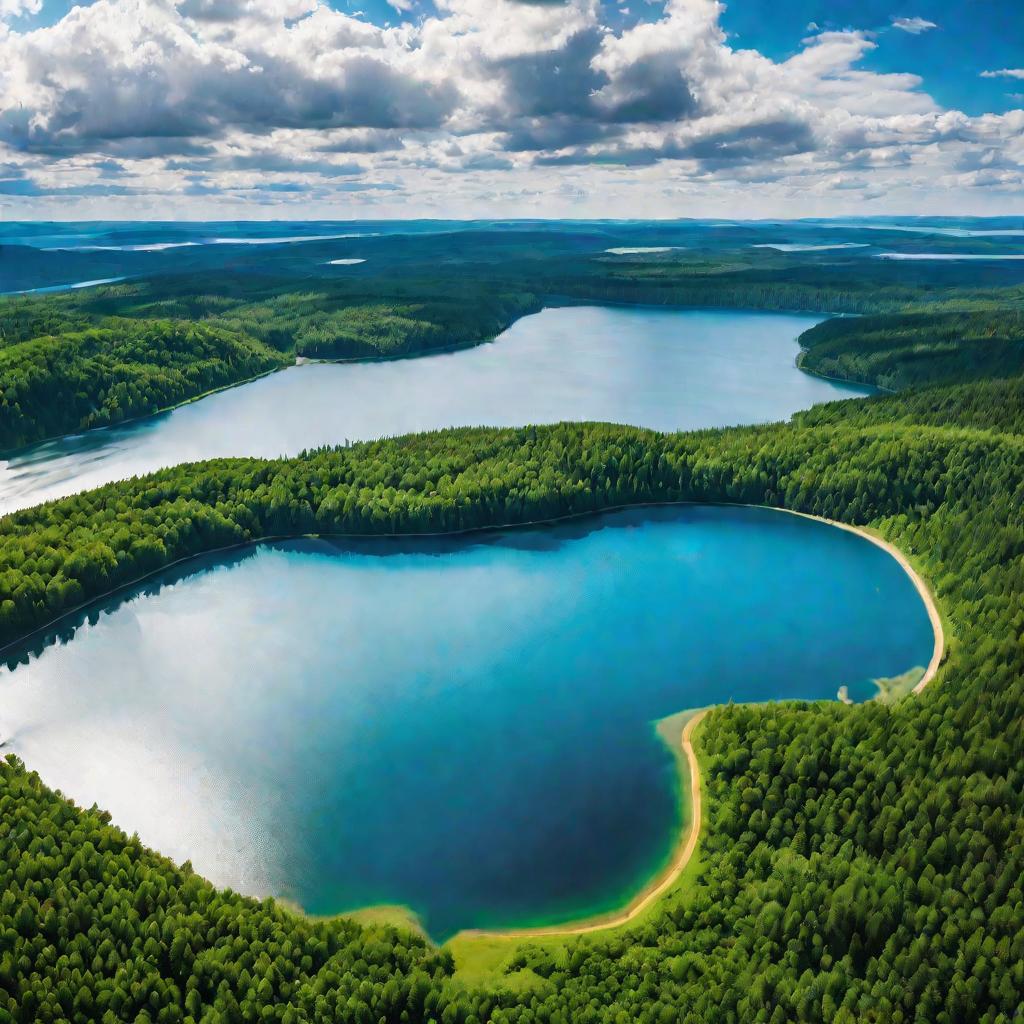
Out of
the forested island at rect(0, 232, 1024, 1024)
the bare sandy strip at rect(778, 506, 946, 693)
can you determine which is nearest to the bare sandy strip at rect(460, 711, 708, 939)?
the forested island at rect(0, 232, 1024, 1024)

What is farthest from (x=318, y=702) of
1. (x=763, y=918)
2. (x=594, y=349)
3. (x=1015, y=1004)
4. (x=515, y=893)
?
(x=594, y=349)

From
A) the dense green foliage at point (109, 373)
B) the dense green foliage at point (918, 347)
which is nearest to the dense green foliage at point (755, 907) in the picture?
the dense green foliage at point (109, 373)

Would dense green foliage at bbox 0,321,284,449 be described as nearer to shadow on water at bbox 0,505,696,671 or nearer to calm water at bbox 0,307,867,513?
calm water at bbox 0,307,867,513

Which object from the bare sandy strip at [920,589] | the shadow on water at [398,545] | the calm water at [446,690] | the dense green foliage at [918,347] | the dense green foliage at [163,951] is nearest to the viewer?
the dense green foliage at [163,951]

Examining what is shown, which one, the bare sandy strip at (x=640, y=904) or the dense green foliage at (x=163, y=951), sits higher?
the dense green foliage at (x=163, y=951)

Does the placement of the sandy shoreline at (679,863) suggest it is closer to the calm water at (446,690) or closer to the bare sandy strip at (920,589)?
the bare sandy strip at (920,589)

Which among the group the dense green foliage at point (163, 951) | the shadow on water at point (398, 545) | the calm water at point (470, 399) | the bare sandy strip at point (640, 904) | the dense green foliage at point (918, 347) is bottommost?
the bare sandy strip at point (640, 904)

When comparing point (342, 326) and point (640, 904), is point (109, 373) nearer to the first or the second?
point (342, 326)

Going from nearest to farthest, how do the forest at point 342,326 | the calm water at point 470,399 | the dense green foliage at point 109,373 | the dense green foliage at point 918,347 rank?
the calm water at point 470,399 → the dense green foliage at point 109,373 → the forest at point 342,326 → the dense green foliage at point 918,347
